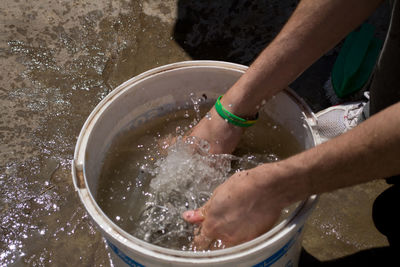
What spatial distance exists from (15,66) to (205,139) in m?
1.10

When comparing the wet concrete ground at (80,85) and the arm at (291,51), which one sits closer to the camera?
the arm at (291,51)

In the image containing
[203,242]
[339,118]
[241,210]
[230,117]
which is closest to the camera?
[241,210]

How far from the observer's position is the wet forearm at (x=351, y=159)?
753mm

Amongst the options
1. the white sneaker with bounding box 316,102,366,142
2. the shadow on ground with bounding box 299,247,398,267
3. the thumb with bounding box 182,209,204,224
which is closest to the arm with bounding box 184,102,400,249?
the thumb with bounding box 182,209,204,224

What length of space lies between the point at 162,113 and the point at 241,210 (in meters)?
0.59

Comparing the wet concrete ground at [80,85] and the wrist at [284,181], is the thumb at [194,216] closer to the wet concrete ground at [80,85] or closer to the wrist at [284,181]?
the wrist at [284,181]

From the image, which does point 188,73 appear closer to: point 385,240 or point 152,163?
point 152,163

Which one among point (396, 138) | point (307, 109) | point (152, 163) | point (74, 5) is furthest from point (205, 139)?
point (74, 5)

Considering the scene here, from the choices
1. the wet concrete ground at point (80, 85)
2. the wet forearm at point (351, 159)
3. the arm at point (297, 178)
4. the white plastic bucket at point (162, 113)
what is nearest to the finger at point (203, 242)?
the arm at point (297, 178)

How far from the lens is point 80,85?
70.9 inches

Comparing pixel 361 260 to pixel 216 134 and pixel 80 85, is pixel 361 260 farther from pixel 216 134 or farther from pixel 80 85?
pixel 80 85

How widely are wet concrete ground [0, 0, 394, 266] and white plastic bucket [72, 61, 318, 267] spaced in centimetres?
38

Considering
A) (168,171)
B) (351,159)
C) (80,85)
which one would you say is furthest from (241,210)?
(80,85)

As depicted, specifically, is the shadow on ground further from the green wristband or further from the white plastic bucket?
the green wristband
